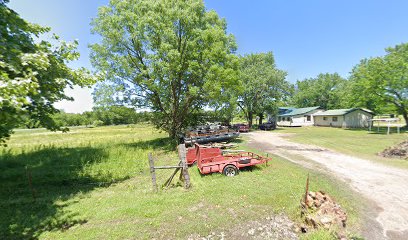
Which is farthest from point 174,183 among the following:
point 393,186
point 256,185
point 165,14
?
point 165,14

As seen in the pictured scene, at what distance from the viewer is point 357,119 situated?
129 ft

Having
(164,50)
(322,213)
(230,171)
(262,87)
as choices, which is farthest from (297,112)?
(322,213)

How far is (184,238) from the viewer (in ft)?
17.4

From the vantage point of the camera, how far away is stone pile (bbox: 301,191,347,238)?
5.51 m

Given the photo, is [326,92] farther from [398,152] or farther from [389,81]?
[398,152]

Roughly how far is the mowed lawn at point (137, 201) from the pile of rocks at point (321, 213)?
1.09 feet

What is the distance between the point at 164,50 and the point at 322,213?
15.3m

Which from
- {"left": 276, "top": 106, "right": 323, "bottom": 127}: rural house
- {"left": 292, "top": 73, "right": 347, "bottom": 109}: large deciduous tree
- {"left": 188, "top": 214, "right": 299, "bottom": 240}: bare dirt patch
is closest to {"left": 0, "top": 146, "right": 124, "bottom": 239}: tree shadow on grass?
{"left": 188, "top": 214, "right": 299, "bottom": 240}: bare dirt patch

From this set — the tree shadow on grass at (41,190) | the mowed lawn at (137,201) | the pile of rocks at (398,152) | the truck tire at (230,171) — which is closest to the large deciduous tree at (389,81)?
the pile of rocks at (398,152)

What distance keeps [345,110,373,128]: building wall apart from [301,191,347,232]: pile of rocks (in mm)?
41580

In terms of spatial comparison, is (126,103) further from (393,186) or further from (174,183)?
(393,186)

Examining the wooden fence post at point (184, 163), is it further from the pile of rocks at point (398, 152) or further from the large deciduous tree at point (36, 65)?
the pile of rocks at point (398, 152)

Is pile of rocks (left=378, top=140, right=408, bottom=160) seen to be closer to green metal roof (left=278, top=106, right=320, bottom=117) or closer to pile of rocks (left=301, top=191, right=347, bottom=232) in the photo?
pile of rocks (left=301, top=191, right=347, bottom=232)

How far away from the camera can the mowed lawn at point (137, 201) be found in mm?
5758
